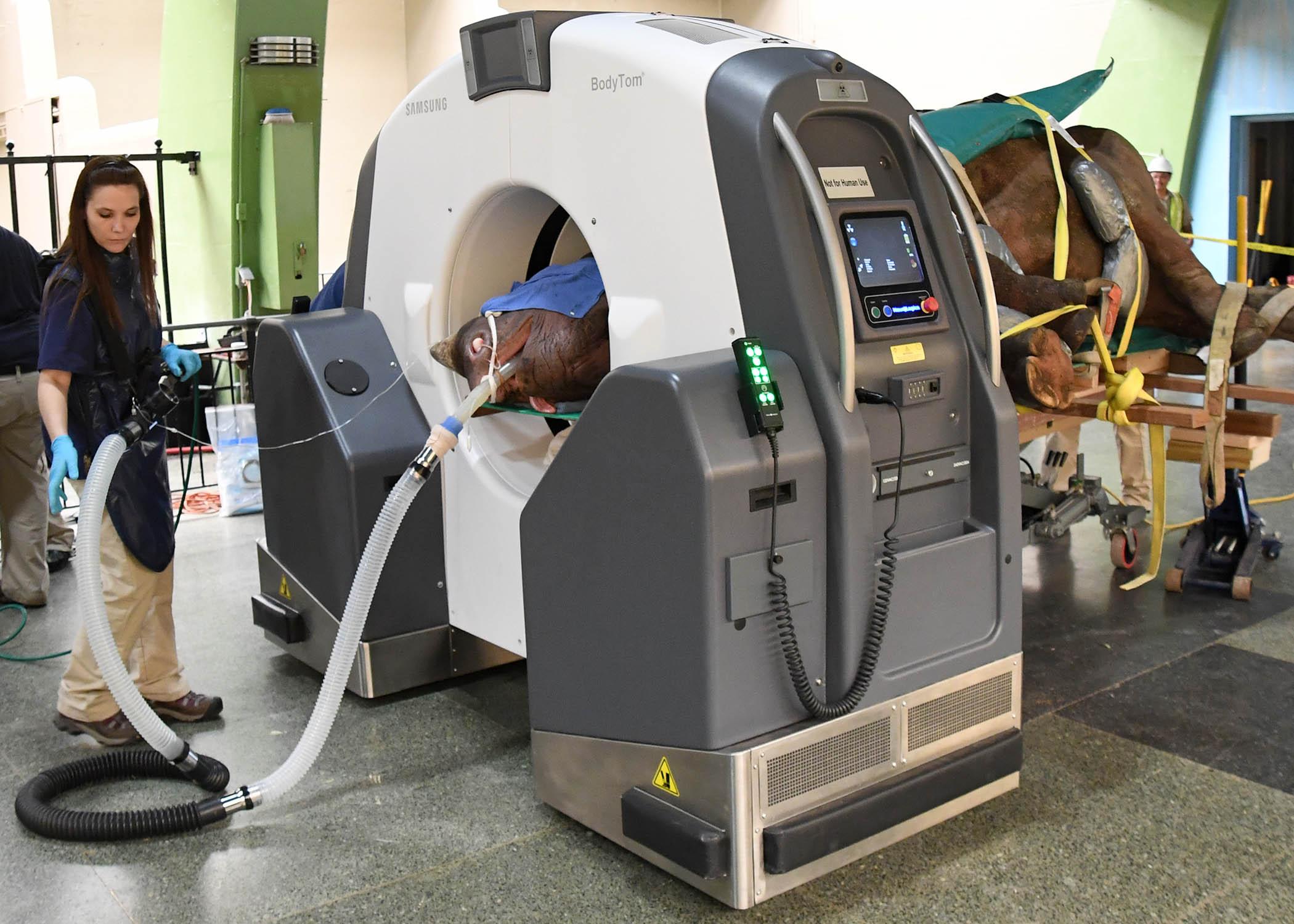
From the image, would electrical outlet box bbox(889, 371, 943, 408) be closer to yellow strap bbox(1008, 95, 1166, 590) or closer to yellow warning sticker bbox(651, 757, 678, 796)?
yellow warning sticker bbox(651, 757, 678, 796)

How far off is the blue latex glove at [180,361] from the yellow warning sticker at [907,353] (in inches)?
77.2

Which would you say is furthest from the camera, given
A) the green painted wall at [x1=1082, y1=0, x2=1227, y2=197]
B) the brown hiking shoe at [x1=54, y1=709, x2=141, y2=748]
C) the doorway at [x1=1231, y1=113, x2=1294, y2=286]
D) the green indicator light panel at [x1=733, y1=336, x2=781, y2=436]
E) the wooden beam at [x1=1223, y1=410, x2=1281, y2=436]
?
the doorway at [x1=1231, y1=113, x2=1294, y2=286]

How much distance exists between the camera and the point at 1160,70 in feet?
30.9

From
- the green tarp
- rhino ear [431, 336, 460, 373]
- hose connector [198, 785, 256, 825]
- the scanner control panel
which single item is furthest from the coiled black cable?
the green tarp

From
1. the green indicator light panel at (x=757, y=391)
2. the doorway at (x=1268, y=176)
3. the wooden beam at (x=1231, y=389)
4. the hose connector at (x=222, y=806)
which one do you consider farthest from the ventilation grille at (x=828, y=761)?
the doorway at (x=1268, y=176)

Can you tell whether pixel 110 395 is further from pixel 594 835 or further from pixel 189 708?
pixel 594 835

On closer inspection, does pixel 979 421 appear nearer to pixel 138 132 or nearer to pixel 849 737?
pixel 849 737

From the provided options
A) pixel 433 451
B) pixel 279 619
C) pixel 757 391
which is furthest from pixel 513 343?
pixel 279 619

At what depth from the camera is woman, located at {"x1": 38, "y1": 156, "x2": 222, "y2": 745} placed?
3.21m

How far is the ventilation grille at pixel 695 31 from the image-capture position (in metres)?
2.74

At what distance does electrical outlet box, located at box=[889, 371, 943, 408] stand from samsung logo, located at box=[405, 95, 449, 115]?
1.52 m

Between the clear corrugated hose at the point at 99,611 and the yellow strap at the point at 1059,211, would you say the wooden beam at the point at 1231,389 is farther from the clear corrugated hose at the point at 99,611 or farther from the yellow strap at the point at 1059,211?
the clear corrugated hose at the point at 99,611

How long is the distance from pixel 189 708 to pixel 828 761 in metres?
1.94

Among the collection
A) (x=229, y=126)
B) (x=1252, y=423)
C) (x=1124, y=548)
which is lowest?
(x=1124, y=548)
